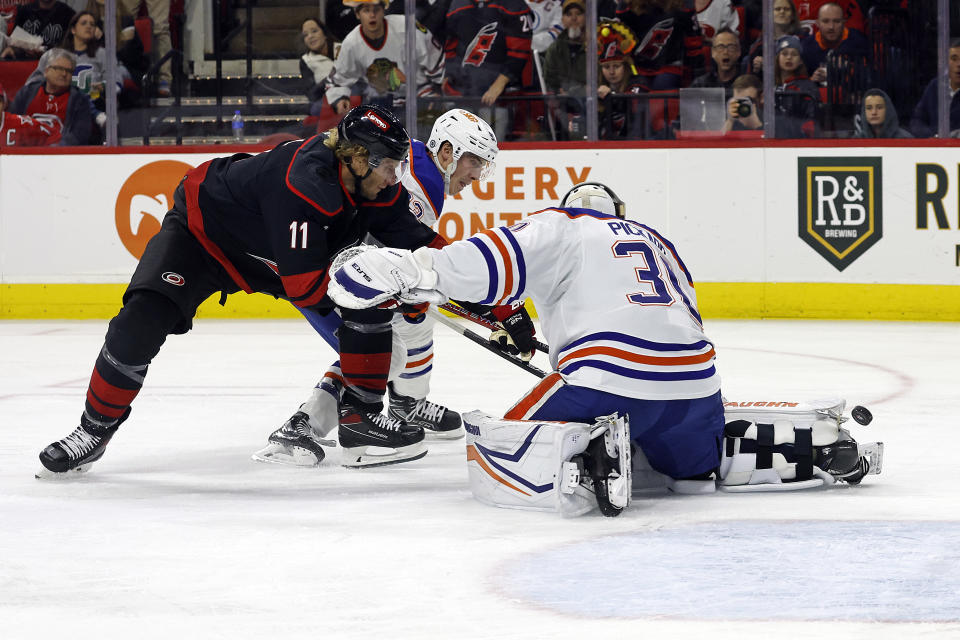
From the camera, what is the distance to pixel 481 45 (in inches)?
290

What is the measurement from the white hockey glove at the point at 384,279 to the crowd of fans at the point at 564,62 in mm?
4544

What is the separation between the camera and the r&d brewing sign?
23.1 feet

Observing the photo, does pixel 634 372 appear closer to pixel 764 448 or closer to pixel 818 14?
pixel 764 448

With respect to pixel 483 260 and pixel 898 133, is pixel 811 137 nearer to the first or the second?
pixel 898 133

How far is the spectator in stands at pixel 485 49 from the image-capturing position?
736cm

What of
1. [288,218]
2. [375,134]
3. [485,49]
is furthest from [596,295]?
[485,49]

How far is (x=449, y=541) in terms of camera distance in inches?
107

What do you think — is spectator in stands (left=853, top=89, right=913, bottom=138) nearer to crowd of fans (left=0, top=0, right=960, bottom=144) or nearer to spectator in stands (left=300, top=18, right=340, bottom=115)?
crowd of fans (left=0, top=0, right=960, bottom=144)

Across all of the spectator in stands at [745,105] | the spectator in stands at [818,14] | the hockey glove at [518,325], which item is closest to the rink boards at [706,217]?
the spectator in stands at [745,105]

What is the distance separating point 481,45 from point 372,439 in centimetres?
424

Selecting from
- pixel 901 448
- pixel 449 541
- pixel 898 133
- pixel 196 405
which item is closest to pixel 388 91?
pixel 898 133

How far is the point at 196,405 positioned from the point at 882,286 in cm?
377

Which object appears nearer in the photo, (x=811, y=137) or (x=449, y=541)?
(x=449, y=541)

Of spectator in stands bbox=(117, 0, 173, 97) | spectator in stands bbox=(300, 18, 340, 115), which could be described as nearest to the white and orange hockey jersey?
spectator in stands bbox=(300, 18, 340, 115)
